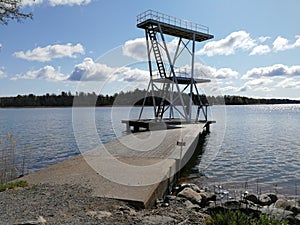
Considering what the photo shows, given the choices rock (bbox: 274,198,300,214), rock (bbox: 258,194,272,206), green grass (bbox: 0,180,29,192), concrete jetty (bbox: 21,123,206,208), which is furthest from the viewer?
rock (bbox: 258,194,272,206)

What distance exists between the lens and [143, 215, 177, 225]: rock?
16.0 feet

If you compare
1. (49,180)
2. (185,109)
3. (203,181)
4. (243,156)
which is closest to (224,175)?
(203,181)

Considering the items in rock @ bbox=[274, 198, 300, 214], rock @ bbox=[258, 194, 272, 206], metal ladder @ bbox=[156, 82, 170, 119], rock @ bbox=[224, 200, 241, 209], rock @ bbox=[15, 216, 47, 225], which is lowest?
rock @ bbox=[258, 194, 272, 206]

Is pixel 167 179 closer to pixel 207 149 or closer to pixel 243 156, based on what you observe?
pixel 243 156

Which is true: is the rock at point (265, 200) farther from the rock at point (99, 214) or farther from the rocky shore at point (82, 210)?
the rock at point (99, 214)

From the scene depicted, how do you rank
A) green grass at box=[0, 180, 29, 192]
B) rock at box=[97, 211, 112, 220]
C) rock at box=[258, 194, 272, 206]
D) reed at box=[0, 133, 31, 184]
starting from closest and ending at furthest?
rock at box=[97, 211, 112, 220] < green grass at box=[0, 180, 29, 192] < rock at box=[258, 194, 272, 206] < reed at box=[0, 133, 31, 184]

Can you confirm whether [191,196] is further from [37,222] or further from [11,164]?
[11,164]

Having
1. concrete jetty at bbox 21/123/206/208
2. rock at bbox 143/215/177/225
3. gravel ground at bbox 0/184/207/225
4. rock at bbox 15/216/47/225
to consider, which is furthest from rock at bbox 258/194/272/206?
rock at bbox 15/216/47/225

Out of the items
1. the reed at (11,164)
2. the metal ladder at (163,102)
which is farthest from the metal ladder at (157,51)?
the reed at (11,164)

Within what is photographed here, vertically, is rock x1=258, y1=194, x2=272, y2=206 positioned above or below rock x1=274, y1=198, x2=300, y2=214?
below

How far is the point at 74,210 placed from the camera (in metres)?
5.27

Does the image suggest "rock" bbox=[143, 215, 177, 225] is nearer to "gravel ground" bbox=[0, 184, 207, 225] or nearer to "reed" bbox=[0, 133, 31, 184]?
"gravel ground" bbox=[0, 184, 207, 225]

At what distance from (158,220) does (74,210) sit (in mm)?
1507

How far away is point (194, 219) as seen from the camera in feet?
17.6
